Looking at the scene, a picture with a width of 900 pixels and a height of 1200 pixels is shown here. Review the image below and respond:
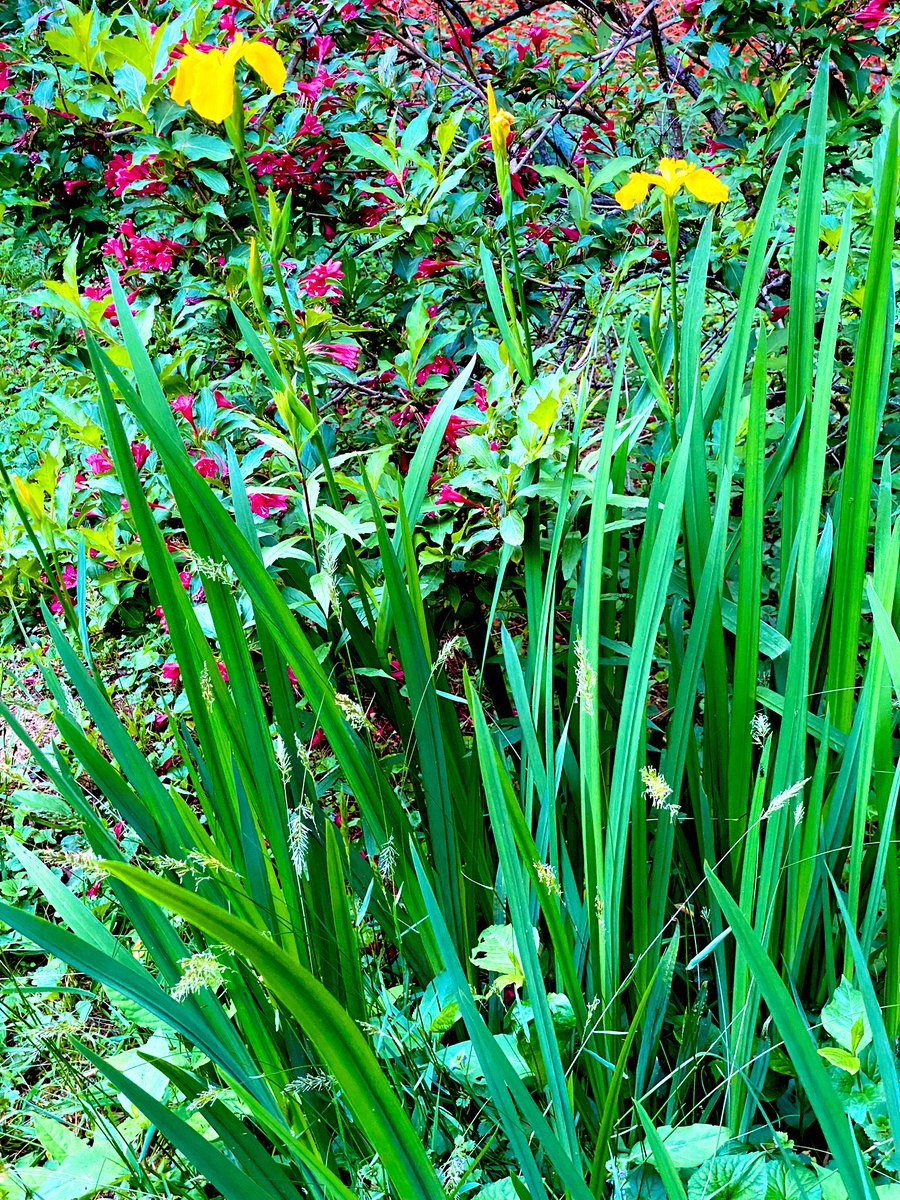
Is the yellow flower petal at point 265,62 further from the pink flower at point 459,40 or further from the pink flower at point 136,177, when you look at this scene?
the pink flower at point 459,40

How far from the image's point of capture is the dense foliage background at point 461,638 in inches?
30.9

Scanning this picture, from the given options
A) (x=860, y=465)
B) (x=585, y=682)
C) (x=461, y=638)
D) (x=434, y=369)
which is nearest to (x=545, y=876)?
(x=585, y=682)

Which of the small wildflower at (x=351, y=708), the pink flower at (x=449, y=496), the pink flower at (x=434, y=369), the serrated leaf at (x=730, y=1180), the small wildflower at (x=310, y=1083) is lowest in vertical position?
the serrated leaf at (x=730, y=1180)

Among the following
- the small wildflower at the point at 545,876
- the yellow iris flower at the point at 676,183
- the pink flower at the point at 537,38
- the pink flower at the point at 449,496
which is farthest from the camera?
the pink flower at the point at 537,38

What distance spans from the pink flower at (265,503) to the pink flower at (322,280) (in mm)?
320

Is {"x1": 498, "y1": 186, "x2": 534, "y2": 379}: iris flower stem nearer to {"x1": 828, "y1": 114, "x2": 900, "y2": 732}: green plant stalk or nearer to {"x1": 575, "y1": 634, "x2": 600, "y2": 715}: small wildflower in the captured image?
{"x1": 828, "y1": 114, "x2": 900, "y2": 732}: green plant stalk

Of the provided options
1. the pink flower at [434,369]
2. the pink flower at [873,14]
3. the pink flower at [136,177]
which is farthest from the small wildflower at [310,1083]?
the pink flower at [873,14]

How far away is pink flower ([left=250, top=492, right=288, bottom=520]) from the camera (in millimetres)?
1184

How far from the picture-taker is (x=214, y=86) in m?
0.87

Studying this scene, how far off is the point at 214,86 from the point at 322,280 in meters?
0.46

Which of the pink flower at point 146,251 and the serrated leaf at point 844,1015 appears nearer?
the serrated leaf at point 844,1015

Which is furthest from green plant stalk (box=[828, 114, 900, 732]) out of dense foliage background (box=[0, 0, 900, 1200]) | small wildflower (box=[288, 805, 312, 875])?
small wildflower (box=[288, 805, 312, 875])

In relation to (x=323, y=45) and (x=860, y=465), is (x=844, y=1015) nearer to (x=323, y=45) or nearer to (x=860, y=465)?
(x=860, y=465)

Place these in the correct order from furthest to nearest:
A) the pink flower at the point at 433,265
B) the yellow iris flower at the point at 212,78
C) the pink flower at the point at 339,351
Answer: the pink flower at the point at 433,265 → the pink flower at the point at 339,351 → the yellow iris flower at the point at 212,78
